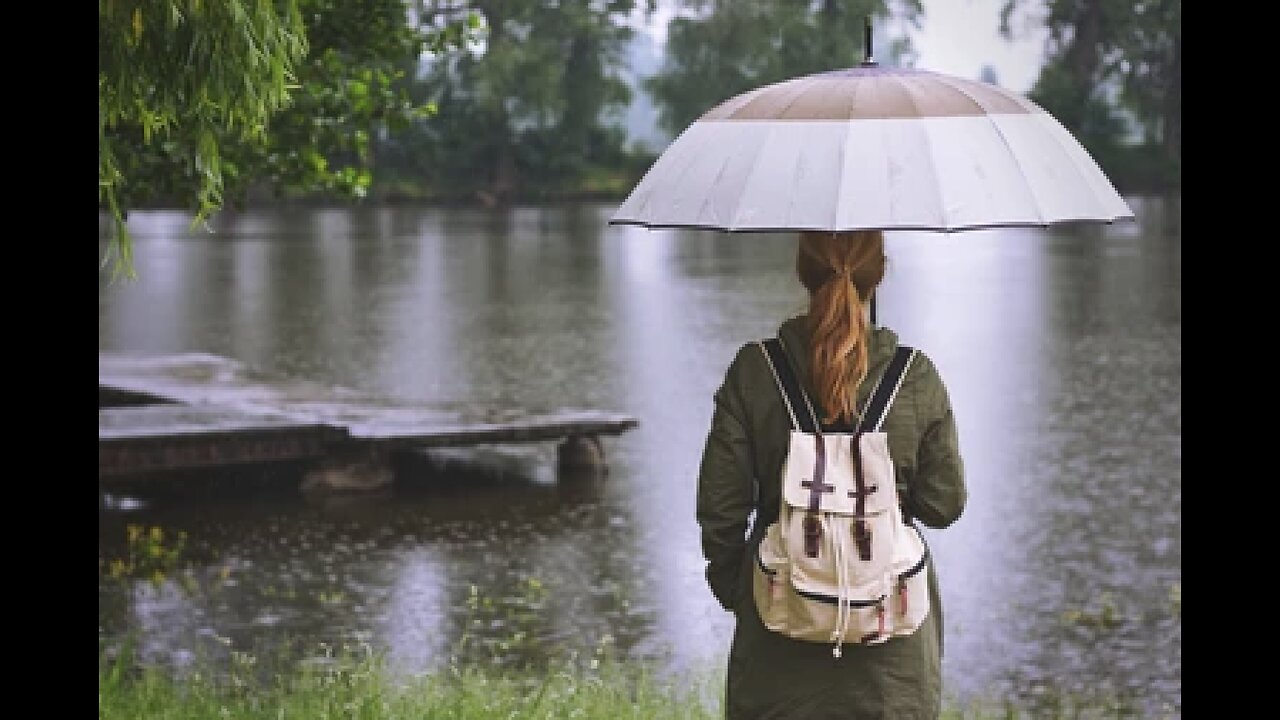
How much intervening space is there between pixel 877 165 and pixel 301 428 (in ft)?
35.1

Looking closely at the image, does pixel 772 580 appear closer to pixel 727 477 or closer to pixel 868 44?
pixel 727 477

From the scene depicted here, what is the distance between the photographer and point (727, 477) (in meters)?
4.59

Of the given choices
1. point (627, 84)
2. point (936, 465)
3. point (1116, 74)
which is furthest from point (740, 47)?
point (936, 465)

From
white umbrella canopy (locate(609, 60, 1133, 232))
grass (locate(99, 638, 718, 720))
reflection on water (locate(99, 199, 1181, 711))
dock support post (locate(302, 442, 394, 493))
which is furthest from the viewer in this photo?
dock support post (locate(302, 442, 394, 493))

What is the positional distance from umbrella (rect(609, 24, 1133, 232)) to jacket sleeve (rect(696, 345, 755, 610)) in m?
0.36

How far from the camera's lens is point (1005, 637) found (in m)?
11.3

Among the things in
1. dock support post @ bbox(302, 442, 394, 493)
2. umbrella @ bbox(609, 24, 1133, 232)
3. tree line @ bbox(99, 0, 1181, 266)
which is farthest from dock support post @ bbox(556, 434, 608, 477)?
tree line @ bbox(99, 0, 1181, 266)

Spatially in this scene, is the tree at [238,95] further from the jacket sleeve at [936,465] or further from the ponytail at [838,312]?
the jacket sleeve at [936,465]

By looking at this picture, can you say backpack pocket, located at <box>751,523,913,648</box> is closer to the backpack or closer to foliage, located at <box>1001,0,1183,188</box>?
the backpack

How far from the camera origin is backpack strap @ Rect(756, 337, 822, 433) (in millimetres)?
4516

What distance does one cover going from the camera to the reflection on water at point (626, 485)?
1132 centimetres

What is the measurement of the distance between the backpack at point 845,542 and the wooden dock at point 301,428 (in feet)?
33.5

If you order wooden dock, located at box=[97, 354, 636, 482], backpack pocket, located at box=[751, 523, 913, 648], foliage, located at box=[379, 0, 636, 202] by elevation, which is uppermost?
foliage, located at box=[379, 0, 636, 202]
